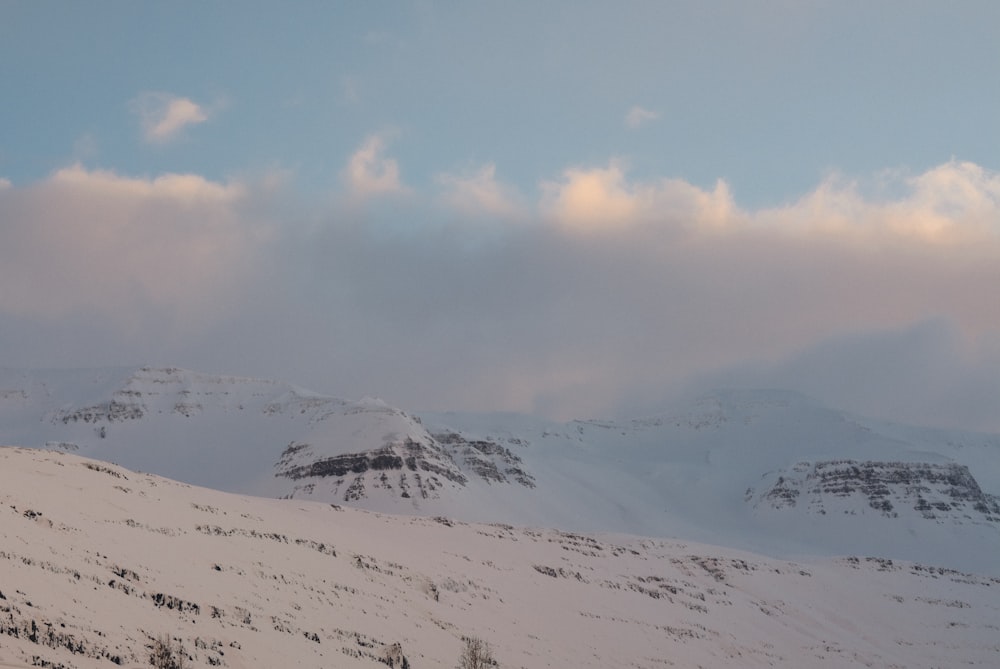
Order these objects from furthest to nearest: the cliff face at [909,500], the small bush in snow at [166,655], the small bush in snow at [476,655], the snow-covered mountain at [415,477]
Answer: the cliff face at [909,500], the snow-covered mountain at [415,477], the small bush in snow at [476,655], the small bush in snow at [166,655]

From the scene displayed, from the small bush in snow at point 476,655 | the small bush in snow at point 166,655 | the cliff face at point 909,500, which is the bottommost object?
the small bush in snow at point 476,655

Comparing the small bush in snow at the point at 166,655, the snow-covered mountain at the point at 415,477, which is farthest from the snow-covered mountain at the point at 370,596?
the snow-covered mountain at the point at 415,477

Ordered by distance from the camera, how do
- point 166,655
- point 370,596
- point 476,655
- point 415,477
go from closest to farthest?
point 166,655 → point 476,655 → point 370,596 → point 415,477

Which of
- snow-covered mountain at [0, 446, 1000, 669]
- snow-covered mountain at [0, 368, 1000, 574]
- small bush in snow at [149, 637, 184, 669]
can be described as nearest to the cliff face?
snow-covered mountain at [0, 368, 1000, 574]

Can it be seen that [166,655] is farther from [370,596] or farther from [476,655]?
[370,596]

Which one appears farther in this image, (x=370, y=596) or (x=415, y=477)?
(x=415, y=477)

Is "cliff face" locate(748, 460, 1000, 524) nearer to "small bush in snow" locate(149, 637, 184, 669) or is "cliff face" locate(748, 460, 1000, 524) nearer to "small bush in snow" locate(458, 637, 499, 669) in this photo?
"small bush in snow" locate(458, 637, 499, 669)

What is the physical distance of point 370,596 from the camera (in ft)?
111

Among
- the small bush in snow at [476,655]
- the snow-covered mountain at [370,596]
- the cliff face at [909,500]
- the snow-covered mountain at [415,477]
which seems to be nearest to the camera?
the snow-covered mountain at [370,596]

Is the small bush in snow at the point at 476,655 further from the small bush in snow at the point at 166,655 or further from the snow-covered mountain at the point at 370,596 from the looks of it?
the small bush in snow at the point at 166,655

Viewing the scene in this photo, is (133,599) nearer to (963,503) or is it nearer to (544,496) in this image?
(544,496)

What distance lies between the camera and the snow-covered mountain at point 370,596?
22.3 meters

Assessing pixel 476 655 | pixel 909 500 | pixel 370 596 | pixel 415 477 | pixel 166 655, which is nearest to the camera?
pixel 166 655

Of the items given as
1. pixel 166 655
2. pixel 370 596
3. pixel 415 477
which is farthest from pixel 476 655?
pixel 415 477
